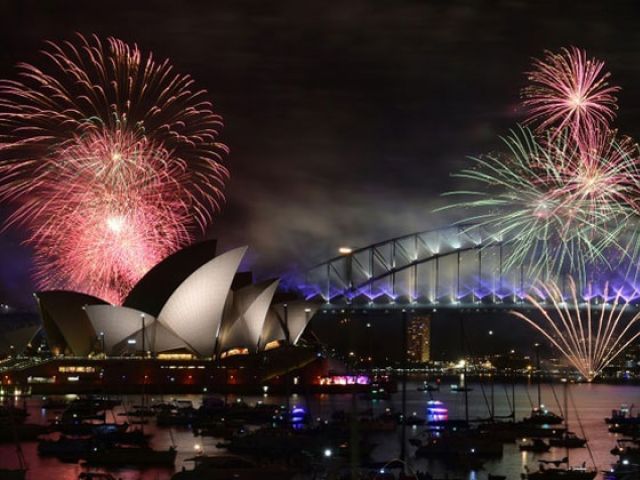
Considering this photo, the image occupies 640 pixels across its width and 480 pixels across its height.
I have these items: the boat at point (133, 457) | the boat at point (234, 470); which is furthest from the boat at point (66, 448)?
the boat at point (234, 470)

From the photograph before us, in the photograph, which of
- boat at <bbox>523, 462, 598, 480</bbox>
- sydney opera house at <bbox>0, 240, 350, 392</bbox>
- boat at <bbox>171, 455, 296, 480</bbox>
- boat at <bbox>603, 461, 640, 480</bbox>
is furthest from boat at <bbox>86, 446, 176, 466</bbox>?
sydney opera house at <bbox>0, 240, 350, 392</bbox>

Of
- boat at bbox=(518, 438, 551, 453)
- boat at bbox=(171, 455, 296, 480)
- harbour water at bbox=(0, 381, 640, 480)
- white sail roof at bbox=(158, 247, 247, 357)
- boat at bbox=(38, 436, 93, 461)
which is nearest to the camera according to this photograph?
boat at bbox=(171, 455, 296, 480)

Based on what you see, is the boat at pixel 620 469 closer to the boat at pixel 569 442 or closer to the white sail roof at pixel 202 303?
the boat at pixel 569 442

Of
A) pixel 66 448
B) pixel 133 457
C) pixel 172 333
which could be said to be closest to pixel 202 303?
pixel 172 333

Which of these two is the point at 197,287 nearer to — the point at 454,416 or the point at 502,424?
the point at 454,416

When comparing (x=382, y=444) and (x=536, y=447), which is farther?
(x=382, y=444)

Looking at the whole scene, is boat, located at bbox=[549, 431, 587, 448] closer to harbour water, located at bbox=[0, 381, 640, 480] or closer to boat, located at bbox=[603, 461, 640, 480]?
harbour water, located at bbox=[0, 381, 640, 480]

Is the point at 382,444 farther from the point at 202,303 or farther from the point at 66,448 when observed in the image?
the point at 202,303

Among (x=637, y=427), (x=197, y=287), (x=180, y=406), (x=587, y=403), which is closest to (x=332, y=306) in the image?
(x=587, y=403)
